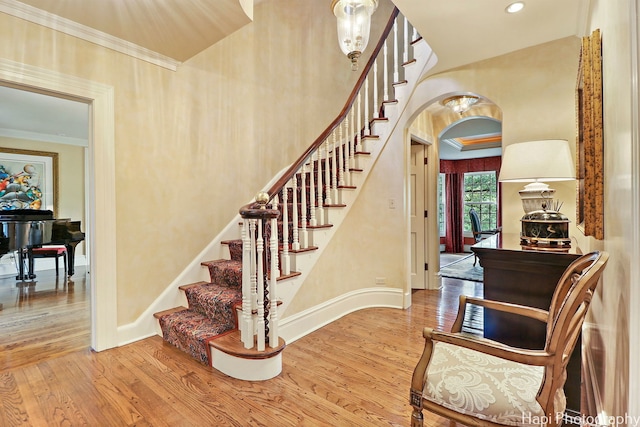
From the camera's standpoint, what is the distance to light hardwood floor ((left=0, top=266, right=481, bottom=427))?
5.65 feet

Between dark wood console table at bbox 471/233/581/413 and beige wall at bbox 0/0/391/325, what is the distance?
2.63 meters

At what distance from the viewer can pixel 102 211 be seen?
2506 mm

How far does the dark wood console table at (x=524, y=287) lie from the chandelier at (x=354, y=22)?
157cm

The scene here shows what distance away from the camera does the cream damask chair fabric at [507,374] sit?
1043 mm

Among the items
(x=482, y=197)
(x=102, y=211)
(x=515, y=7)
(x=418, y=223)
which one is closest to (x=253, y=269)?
(x=102, y=211)

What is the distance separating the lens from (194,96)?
3148 mm

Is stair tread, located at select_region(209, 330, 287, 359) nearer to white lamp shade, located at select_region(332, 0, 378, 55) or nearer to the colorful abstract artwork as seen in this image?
white lamp shade, located at select_region(332, 0, 378, 55)

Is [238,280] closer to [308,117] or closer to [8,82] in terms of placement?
[8,82]

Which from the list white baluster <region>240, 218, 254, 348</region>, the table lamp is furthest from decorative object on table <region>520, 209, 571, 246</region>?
white baluster <region>240, 218, 254, 348</region>

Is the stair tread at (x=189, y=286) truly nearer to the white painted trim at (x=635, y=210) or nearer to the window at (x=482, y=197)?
the white painted trim at (x=635, y=210)

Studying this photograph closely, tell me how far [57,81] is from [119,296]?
1.74 m

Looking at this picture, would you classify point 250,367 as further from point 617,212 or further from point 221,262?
point 617,212

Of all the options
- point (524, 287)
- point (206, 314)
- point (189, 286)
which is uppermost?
point (524, 287)

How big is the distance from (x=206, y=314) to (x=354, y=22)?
258 centimetres
